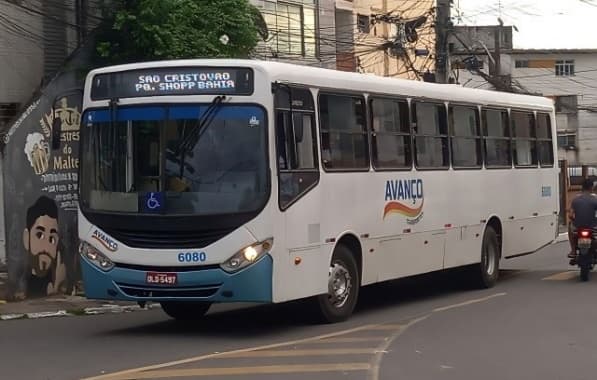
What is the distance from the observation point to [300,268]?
11031 mm

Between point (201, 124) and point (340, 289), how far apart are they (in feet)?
9.40

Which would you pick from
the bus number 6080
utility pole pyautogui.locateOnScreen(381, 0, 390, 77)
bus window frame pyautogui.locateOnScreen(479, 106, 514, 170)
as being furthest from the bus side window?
utility pole pyautogui.locateOnScreen(381, 0, 390, 77)

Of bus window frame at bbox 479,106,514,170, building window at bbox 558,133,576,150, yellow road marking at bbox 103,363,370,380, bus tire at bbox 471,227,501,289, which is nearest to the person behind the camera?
yellow road marking at bbox 103,363,370,380

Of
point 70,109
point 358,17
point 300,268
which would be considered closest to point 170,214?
point 300,268

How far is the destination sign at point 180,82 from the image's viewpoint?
35.2 feet

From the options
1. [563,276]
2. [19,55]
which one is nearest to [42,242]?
[19,55]

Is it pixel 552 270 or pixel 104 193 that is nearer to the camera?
pixel 104 193

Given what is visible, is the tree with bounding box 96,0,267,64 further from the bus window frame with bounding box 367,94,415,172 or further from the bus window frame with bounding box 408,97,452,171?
the bus window frame with bounding box 367,94,415,172

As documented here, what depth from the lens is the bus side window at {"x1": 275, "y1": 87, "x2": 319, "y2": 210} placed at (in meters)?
10.8

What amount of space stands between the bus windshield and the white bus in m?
0.01

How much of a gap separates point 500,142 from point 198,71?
760cm

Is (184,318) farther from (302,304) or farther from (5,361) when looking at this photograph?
(5,361)

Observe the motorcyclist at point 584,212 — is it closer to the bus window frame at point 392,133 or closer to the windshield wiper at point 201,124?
the bus window frame at point 392,133

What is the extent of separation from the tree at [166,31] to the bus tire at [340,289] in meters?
6.26
